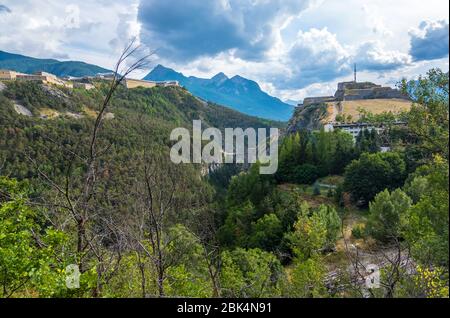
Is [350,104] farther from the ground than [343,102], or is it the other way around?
[343,102]

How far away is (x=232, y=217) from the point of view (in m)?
41.6

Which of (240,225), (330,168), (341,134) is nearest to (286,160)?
Result: (330,168)

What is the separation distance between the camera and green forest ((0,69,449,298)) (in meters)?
6.75

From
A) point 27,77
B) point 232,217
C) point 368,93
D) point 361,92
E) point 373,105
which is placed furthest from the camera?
point 27,77

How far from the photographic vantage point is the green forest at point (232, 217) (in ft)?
22.1

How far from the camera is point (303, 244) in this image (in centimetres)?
2614

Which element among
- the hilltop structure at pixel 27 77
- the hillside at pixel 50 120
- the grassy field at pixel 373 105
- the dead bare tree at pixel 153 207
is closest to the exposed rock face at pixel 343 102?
the grassy field at pixel 373 105

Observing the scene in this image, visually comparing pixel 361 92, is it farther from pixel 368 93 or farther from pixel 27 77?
pixel 27 77

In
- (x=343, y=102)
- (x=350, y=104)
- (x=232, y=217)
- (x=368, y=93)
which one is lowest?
(x=232, y=217)

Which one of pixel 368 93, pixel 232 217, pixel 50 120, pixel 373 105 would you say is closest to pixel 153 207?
pixel 232 217

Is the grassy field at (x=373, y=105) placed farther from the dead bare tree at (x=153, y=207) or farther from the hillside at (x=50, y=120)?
the dead bare tree at (x=153, y=207)
